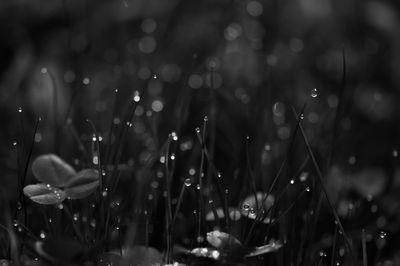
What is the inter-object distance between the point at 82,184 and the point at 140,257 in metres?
0.22

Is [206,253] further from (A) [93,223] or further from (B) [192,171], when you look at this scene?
(B) [192,171]

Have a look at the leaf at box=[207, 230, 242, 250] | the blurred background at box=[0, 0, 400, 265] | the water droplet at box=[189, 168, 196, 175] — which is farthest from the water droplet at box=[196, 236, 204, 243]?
the water droplet at box=[189, 168, 196, 175]

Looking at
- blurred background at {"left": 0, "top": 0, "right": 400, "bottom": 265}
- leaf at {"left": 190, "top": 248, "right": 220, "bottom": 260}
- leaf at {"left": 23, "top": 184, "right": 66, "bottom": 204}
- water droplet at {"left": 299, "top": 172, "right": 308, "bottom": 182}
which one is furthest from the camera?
blurred background at {"left": 0, "top": 0, "right": 400, "bottom": 265}

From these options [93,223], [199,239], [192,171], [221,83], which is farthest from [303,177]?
[221,83]

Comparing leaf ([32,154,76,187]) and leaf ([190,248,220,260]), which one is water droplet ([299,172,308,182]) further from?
leaf ([32,154,76,187])

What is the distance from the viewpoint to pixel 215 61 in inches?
88.7

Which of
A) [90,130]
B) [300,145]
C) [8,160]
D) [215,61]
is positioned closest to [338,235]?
[300,145]

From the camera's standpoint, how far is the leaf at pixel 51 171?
4.19 ft

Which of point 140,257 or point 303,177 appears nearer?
point 140,257

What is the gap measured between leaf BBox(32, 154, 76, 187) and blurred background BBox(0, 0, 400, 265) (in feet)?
0.28

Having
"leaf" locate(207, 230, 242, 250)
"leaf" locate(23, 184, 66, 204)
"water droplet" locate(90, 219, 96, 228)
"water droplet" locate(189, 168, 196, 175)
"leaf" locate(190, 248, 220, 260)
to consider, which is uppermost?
"leaf" locate(23, 184, 66, 204)

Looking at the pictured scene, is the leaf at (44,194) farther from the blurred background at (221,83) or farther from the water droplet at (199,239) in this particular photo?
the water droplet at (199,239)

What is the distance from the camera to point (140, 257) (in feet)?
3.64

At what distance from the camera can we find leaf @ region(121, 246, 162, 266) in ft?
3.61
